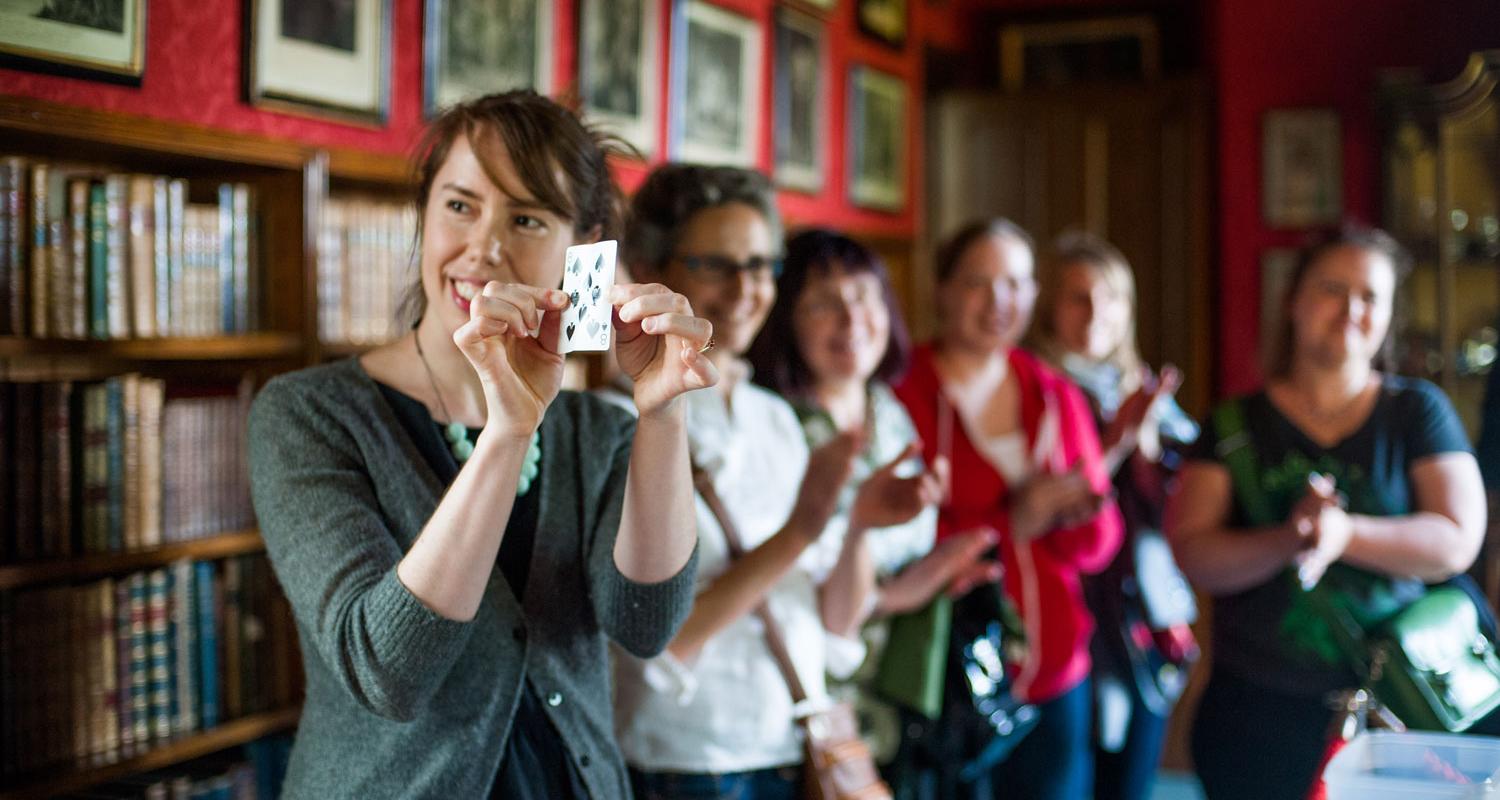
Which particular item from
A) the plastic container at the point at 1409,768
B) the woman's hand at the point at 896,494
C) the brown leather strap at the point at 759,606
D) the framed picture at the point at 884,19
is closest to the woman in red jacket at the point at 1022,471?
the woman's hand at the point at 896,494

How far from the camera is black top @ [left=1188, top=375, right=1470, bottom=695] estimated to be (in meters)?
2.16

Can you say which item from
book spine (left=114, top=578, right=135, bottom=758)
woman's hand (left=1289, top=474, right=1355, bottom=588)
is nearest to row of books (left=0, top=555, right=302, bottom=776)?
book spine (left=114, top=578, right=135, bottom=758)

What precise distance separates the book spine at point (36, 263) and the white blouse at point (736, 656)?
3.45 ft

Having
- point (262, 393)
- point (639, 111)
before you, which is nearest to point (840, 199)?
point (639, 111)

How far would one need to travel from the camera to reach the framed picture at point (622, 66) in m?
3.63

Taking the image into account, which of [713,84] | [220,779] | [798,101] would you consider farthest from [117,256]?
[798,101]

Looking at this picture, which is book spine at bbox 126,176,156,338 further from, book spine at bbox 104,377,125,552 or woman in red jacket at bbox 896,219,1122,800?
woman in red jacket at bbox 896,219,1122,800

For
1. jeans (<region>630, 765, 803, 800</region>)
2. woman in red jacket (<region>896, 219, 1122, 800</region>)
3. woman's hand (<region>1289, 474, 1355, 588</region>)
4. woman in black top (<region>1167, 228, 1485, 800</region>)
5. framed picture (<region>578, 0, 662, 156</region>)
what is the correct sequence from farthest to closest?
1. framed picture (<region>578, 0, 662, 156</region>)
2. woman in red jacket (<region>896, 219, 1122, 800</region>)
3. woman in black top (<region>1167, 228, 1485, 800</region>)
4. woman's hand (<region>1289, 474, 1355, 588</region>)
5. jeans (<region>630, 765, 803, 800</region>)

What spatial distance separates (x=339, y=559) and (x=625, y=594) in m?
0.32

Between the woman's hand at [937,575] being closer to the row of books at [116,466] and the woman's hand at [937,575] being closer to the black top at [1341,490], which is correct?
the black top at [1341,490]

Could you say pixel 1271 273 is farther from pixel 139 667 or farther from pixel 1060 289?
pixel 139 667

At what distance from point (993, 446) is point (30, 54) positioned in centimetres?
195

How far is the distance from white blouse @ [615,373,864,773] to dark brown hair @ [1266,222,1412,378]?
0.93 meters

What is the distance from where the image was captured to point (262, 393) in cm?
146
